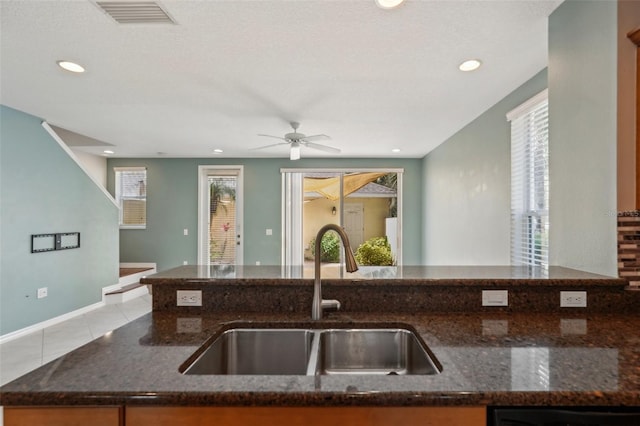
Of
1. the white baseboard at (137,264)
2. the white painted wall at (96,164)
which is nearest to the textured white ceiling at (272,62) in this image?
the white painted wall at (96,164)

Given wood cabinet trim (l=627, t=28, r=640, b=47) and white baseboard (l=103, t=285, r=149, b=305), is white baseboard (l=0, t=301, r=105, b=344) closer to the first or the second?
white baseboard (l=103, t=285, r=149, b=305)

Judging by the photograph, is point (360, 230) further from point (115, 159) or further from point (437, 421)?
point (437, 421)

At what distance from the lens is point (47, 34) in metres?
2.06

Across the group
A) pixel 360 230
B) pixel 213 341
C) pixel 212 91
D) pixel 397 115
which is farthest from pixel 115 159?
pixel 213 341

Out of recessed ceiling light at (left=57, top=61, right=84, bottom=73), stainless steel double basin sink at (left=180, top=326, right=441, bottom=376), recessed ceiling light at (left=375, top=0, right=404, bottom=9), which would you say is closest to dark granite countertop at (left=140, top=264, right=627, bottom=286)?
stainless steel double basin sink at (left=180, top=326, right=441, bottom=376)

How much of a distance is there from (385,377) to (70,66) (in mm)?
3076

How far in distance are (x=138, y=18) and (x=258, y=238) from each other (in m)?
4.73

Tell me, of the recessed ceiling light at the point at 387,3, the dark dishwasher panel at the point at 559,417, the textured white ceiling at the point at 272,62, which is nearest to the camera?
the dark dishwasher panel at the point at 559,417

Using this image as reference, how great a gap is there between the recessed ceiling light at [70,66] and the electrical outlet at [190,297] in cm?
219

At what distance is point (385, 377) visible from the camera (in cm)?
80

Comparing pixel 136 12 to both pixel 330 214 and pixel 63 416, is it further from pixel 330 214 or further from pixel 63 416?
pixel 330 214

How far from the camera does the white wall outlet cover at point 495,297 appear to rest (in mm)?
1379

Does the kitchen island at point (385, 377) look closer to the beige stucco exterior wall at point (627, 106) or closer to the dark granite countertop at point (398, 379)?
the dark granite countertop at point (398, 379)

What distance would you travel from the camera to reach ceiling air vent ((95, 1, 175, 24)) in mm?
1755
